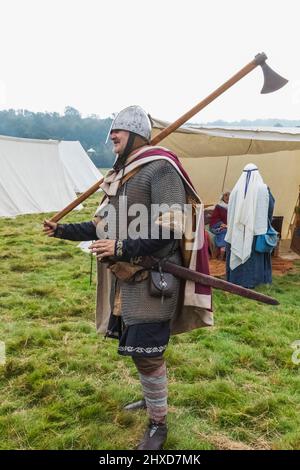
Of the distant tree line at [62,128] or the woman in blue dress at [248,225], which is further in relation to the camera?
the distant tree line at [62,128]

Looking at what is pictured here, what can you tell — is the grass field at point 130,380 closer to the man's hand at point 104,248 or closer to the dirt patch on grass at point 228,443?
the dirt patch on grass at point 228,443

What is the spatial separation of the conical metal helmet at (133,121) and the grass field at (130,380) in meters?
1.49

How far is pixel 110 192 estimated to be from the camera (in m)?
1.98

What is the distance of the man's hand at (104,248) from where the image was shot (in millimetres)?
1816

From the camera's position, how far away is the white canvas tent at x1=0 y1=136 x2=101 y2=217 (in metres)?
10.7

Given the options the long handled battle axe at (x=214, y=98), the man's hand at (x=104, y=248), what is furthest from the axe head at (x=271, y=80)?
the man's hand at (x=104, y=248)

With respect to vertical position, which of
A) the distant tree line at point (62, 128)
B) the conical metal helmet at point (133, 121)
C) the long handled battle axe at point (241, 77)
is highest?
Result: the long handled battle axe at point (241, 77)

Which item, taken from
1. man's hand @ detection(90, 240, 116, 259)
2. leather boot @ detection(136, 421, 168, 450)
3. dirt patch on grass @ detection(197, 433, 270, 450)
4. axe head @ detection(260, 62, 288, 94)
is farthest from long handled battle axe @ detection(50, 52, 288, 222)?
dirt patch on grass @ detection(197, 433, 270, 450)

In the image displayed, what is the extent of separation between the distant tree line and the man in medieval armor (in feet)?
120

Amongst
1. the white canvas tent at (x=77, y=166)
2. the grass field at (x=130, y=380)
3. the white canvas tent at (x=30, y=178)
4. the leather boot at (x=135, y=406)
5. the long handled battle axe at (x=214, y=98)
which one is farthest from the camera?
the white canvas tent at (x=77, y=166)

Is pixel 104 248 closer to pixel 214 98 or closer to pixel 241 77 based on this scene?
pixel 214 98

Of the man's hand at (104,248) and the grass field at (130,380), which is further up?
the man's hand at (104,248)

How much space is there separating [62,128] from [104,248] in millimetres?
45016
